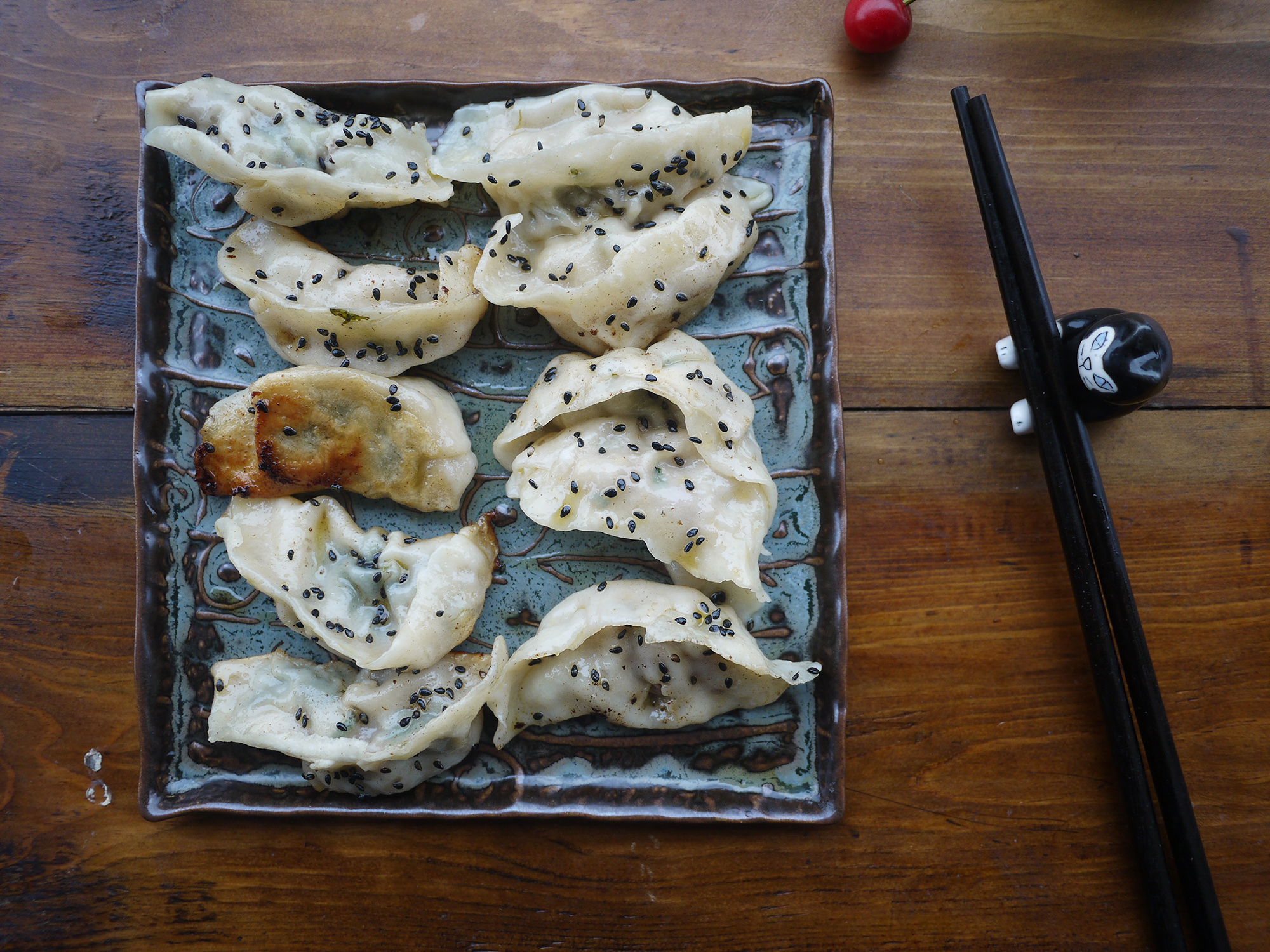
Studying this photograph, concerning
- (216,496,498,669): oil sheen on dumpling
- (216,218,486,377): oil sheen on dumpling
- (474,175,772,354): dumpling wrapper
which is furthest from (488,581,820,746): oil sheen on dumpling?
(216,218,486,377): oil sheen on dumpling

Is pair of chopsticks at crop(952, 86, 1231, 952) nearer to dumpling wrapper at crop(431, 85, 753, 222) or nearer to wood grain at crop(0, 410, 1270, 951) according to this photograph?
wood grain at crop(0, 410, 1270, 951)

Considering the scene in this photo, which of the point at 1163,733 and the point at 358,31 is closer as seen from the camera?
the point at 1163,733

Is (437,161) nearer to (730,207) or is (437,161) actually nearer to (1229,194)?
(730,207)

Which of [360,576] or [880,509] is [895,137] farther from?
[360,576]

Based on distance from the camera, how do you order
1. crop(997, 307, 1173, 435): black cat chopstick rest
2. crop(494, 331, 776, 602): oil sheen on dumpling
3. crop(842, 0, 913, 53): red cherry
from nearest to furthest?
crop(997, 307, 1173, 435): black cat chopstick rest < crop(494, 331, 776, 602): oil sheen on dumpling < crop(842, 0, 913, 53): red cherry

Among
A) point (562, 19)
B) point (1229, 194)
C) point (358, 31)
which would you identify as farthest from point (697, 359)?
point (1229, 194)

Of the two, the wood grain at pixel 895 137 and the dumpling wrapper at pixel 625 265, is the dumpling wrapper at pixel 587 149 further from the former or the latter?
the wood grain at pixel 895 137
